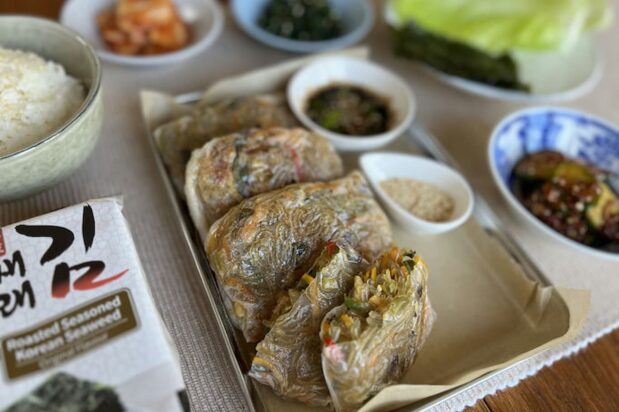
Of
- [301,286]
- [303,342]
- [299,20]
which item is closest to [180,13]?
[299,20]

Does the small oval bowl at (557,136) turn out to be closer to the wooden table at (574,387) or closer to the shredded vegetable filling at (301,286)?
the wooden table at (574,387)

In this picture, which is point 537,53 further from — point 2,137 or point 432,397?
point 2,137

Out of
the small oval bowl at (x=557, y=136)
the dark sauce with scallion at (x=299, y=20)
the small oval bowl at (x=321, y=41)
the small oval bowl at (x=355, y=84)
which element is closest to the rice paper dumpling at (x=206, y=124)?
the small oval bowl at (x=355, y=84)

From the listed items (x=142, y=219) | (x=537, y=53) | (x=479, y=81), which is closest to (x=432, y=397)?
(x=142, y=219)

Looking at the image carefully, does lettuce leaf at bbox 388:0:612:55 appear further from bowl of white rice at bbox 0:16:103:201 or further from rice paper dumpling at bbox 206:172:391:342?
bowl of white rice at bbox 0:16:103:201

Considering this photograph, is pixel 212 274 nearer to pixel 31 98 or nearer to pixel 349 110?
pixel 31 98
